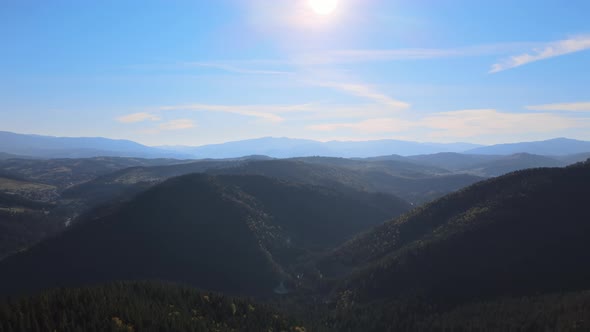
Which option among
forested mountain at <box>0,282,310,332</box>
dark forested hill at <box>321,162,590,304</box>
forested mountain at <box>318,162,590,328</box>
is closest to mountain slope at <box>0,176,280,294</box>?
forested mountain at <box>318,162,590,328</box>

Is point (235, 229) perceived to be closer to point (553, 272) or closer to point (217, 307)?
point (217, 307)

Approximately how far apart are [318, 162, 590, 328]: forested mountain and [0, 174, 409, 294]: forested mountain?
21.5m

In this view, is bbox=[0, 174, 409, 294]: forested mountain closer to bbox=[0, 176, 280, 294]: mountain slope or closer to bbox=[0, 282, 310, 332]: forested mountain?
bbox=[0, 176, 280, 294]: mountain slope

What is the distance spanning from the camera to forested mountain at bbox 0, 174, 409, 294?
308 feet

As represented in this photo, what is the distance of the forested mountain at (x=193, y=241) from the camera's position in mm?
93875

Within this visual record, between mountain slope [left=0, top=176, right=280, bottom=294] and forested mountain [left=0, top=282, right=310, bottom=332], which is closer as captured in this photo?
forested mountain [left=0, top=282, right=310, bottom=332]

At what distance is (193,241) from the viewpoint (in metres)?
106

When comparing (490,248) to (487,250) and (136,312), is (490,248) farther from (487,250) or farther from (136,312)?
(136,312)

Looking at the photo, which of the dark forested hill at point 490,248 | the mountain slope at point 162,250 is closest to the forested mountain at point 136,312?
the dark forested hill at point 490,248

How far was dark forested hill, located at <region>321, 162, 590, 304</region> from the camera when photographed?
6406 cm

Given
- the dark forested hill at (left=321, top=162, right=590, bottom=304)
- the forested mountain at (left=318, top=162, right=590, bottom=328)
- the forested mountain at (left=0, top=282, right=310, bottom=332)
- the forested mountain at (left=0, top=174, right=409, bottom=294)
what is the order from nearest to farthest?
1. the forested mountain at (left=0, top=282, right=310, bottom=332)
2. the forested mountain at (left=318, top=162, right=590, bottom=328)
3. the dark forested hill at (left=321, top=162, right=590, bottom=304)
4. the forested mountain at (left=0, top=174, right=409, bottom=294)

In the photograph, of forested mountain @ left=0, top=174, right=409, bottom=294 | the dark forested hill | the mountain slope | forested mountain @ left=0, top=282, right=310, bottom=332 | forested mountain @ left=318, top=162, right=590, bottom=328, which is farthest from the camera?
forested mountain @ left=0, top=174, right=409, bottom=294

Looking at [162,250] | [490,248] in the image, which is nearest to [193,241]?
[162,250]

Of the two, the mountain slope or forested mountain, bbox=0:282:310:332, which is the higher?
forested mountain, bbox=0:282:310:332
